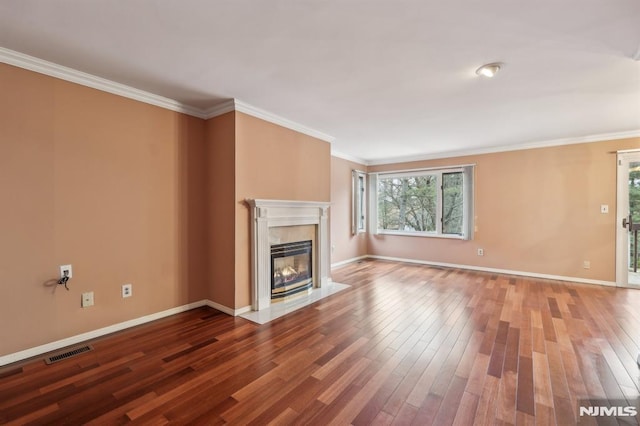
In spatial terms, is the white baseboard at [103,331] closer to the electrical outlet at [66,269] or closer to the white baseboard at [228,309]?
the white baseboard at [228,309]

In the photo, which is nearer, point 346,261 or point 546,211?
point 546,211

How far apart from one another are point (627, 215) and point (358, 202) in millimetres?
4394

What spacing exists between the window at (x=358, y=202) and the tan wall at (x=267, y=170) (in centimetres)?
199

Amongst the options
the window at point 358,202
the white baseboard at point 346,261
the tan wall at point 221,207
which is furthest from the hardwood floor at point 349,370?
the window at point 358,202

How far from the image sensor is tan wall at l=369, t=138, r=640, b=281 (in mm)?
4387

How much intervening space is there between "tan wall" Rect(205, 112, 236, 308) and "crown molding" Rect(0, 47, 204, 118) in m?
0.47

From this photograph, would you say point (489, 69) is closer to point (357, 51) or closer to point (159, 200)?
point (357, 51)

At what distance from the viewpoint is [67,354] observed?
2314mm

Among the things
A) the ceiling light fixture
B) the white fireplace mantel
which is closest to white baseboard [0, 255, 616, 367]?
the white fireplace mantel

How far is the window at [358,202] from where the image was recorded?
20.6 feet

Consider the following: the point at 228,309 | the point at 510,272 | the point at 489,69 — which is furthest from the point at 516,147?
the point at 228,309

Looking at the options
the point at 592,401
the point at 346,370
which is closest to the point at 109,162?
the point at 346,370

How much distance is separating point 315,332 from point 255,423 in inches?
47.9

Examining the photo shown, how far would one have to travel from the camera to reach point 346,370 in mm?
2102
